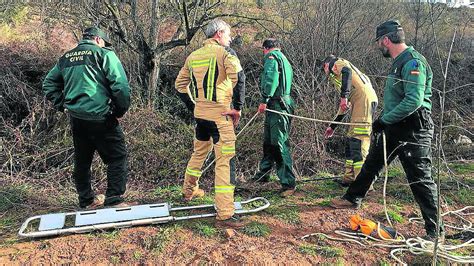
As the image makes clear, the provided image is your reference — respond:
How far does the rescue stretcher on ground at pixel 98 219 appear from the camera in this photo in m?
4.12

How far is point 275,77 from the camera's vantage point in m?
5.32

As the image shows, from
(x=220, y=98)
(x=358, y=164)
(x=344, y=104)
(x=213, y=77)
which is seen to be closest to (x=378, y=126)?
(x=344, y=104)

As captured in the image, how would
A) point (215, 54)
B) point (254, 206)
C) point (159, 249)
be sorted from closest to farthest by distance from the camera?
1. point (159, 249)
2. point (215, 54)
3. point (254, 206)

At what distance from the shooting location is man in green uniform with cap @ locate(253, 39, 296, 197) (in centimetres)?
536

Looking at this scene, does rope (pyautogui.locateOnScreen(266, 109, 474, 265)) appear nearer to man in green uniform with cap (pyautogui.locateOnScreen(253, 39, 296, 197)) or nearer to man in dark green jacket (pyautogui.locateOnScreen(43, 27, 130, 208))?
man in green uniform with cap (pyautogui.locateOnScreen(253, 39, 296, 197))

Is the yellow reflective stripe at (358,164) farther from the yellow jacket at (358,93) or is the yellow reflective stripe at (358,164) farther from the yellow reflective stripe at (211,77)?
the yellow reflective stripe at (211,77)

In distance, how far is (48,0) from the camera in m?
→ 8.52

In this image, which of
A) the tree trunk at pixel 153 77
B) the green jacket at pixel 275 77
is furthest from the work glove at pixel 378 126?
the tree trunk at pixel 153 77

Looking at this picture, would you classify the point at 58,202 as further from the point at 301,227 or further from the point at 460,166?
the point at 460,166

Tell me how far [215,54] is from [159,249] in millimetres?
2275

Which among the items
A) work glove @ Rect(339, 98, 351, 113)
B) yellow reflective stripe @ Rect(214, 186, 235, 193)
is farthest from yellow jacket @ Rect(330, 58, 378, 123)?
yellow reflective stripe @ Rect(214, 186, 235, 193)

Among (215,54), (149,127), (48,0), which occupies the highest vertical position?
(48,0)

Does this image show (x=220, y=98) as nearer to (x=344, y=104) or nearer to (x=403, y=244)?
(x=344, y=104)

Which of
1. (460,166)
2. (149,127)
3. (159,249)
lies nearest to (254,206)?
(159,249)
